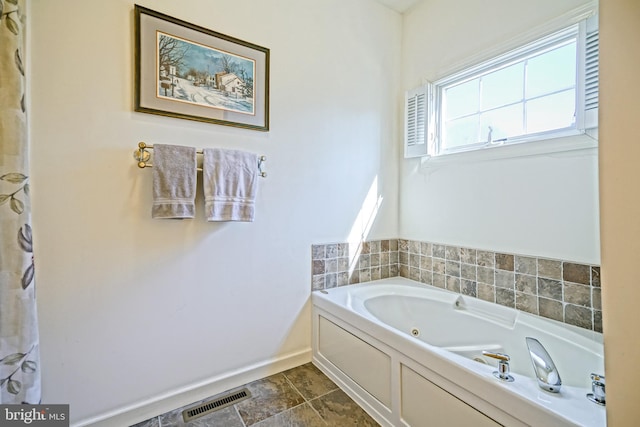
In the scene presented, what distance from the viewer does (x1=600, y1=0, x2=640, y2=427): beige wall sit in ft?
1.79

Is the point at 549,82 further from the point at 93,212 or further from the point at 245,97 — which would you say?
the point at 93,212

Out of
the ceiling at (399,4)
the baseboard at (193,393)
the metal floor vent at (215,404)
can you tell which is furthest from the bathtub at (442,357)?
the ceiling at (399,4)

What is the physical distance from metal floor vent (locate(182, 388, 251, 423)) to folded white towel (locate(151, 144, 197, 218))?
110cm

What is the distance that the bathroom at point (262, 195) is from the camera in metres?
1.28

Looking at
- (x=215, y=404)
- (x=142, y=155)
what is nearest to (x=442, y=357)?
(x=215, y=404)

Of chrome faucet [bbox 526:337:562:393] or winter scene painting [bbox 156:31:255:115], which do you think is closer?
chrome faucet [bbox 526:337:562:393]

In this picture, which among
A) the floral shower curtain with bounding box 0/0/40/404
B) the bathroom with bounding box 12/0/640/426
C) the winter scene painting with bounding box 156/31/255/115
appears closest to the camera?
the floral shower curtain with bounding box 0/0/40/404

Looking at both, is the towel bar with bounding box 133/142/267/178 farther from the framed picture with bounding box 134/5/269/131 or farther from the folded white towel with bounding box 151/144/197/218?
the framed picture with bounding box 134/5/269/131

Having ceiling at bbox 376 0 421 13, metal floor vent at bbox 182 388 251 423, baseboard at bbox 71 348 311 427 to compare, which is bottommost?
metal floor vent at bbox 182 388 251 423

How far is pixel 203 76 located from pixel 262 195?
780 mm

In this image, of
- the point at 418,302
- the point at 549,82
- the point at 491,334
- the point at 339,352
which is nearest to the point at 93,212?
the point at 339,352

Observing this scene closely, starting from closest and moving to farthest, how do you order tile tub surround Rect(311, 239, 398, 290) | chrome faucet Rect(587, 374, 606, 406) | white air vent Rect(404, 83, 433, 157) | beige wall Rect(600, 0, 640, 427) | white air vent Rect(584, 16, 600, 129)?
beige wall Rect(600, 0, 640, 427)
chrome faucet Rect(587, 374, 606, 406)
white air vent Rect(584, 16, 600, 129)
tile tub surround Rect(311, 239, 398, 290)
white air vent Rect(404, 83, 433, 157)

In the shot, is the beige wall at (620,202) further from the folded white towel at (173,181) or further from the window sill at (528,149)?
the folded white towel at (173,181)

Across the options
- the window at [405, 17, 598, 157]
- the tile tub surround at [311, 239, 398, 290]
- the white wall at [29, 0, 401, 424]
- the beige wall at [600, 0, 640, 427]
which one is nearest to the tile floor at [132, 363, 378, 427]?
the white wall at [29, 0, 401, 424]
